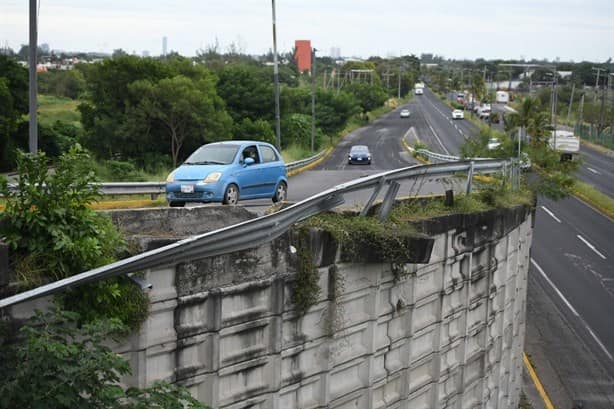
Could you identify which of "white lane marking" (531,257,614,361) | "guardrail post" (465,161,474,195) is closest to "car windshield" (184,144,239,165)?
"guardrail post" (465,161,474,195)

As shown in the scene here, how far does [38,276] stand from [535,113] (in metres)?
43.8

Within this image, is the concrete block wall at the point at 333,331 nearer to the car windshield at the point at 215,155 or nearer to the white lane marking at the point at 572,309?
the car windshield at the point at 215,155

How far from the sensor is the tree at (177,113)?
42875 millimetres

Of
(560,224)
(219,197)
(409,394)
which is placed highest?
(219,197)

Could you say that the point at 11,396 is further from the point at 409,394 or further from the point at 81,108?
the point at 81,108

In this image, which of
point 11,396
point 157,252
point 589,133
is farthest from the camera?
point 589,133

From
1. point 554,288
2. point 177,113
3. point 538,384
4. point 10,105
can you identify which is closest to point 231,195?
point 538,384

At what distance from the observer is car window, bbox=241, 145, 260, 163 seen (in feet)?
58.9

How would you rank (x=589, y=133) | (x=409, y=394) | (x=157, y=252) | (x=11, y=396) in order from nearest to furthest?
(x=11, y=396) → (x=157, y=252) → (x=409, y=394) → (x=589, y=133)

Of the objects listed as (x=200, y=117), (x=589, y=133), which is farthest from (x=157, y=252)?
(x=589, y=133)

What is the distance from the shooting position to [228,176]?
1694 cm

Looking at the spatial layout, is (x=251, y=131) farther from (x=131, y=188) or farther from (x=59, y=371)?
(x=59, y=371)

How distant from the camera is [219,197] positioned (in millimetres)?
16594

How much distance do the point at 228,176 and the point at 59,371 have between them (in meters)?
11.2
